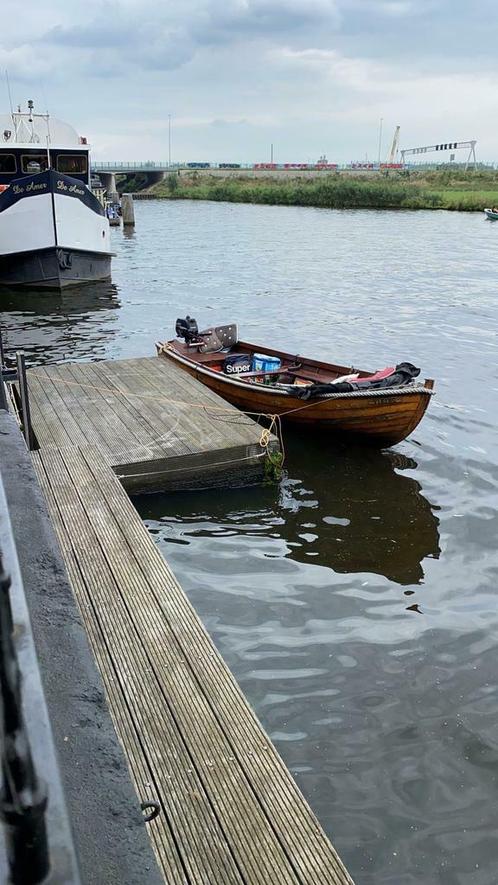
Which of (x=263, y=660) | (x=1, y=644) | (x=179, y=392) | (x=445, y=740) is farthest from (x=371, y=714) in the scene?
(x=179, y=392)

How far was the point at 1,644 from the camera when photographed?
908mm

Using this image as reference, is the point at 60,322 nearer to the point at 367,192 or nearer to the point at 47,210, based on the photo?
the point at 47,210

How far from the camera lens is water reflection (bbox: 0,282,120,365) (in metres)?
16.5

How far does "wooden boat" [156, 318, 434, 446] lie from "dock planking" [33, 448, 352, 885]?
4110 mm

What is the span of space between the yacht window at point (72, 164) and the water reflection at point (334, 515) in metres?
18.7

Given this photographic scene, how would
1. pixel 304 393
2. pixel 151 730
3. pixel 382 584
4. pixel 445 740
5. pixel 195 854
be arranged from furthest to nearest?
pixel 304 393, pixel 382 584, pixel 445 740, pixel 151 730, pixel 195 854

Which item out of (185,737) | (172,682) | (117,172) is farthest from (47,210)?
→ (117,172)

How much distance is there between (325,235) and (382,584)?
39424 millimetres

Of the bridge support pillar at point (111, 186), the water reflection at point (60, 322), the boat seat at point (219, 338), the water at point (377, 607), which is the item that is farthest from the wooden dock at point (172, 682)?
the bridge support pillar at point (111, 186)

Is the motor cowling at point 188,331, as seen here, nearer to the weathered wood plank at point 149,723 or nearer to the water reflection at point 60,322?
the water reflection at point 60,322

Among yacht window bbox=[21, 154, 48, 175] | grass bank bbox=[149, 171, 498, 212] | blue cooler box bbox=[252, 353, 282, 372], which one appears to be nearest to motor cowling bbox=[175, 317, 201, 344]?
blue cooler box bbox=[252, 353, 282, 372]

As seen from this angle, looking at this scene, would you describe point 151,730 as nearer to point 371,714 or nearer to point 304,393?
point 371,714

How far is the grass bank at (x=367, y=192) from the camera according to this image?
6481 cm

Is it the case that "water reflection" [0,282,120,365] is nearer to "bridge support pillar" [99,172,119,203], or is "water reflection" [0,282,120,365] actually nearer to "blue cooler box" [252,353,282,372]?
"blue cooler box" [252,353,282,372]
